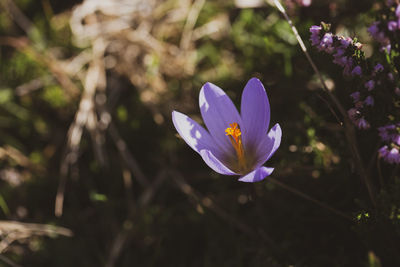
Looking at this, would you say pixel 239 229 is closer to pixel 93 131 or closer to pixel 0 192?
pixel 93 131

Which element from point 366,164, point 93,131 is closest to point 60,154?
point 93,131

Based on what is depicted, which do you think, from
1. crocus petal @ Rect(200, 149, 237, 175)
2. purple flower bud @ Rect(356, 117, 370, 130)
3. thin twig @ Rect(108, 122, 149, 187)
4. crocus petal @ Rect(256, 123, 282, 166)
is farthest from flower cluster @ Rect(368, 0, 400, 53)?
thin twig @ Rect(108, 122, 149, 187)

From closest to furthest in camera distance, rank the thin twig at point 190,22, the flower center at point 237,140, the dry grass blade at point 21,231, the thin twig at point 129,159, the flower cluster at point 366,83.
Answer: the flower cluster at point 366,83 < the flower center at point 237,140 < the dry grass blade at point 21,231 < the thin twig at point 129,159 < the thin twig at point 190,22

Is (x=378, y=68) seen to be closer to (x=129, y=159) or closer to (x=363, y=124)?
(x=363, y=124)

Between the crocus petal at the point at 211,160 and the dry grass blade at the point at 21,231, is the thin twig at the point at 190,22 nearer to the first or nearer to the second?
the dry grass blade at the point at 21,231

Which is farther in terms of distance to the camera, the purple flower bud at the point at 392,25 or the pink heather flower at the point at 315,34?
the pink heather flower at the point at 315,34

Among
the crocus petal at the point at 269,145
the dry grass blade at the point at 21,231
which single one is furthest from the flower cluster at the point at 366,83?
the dry grass blade at the point at 21,231

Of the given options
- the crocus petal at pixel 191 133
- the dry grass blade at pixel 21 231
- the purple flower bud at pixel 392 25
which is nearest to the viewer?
the purple flower bud at pixel 392 25
